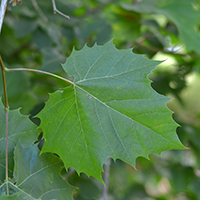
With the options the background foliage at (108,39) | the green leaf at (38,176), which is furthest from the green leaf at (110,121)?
the background foliage at (108,39)

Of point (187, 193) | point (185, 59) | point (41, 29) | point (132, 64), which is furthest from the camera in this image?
point (187, 193)

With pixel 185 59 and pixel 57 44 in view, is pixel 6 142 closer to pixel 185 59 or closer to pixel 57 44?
pixel 57 44

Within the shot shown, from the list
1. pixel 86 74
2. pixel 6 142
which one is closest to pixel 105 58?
pixel 86 74

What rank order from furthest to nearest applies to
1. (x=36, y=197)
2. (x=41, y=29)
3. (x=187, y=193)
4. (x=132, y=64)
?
(x=187, y=193) < (x=41, y=29) < (x=132, y=64) < (x=36, y=197)

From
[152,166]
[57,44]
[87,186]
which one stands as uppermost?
[57,44]

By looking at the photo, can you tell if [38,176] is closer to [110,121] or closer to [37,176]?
[37,176]

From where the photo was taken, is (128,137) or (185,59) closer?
(128,137)
